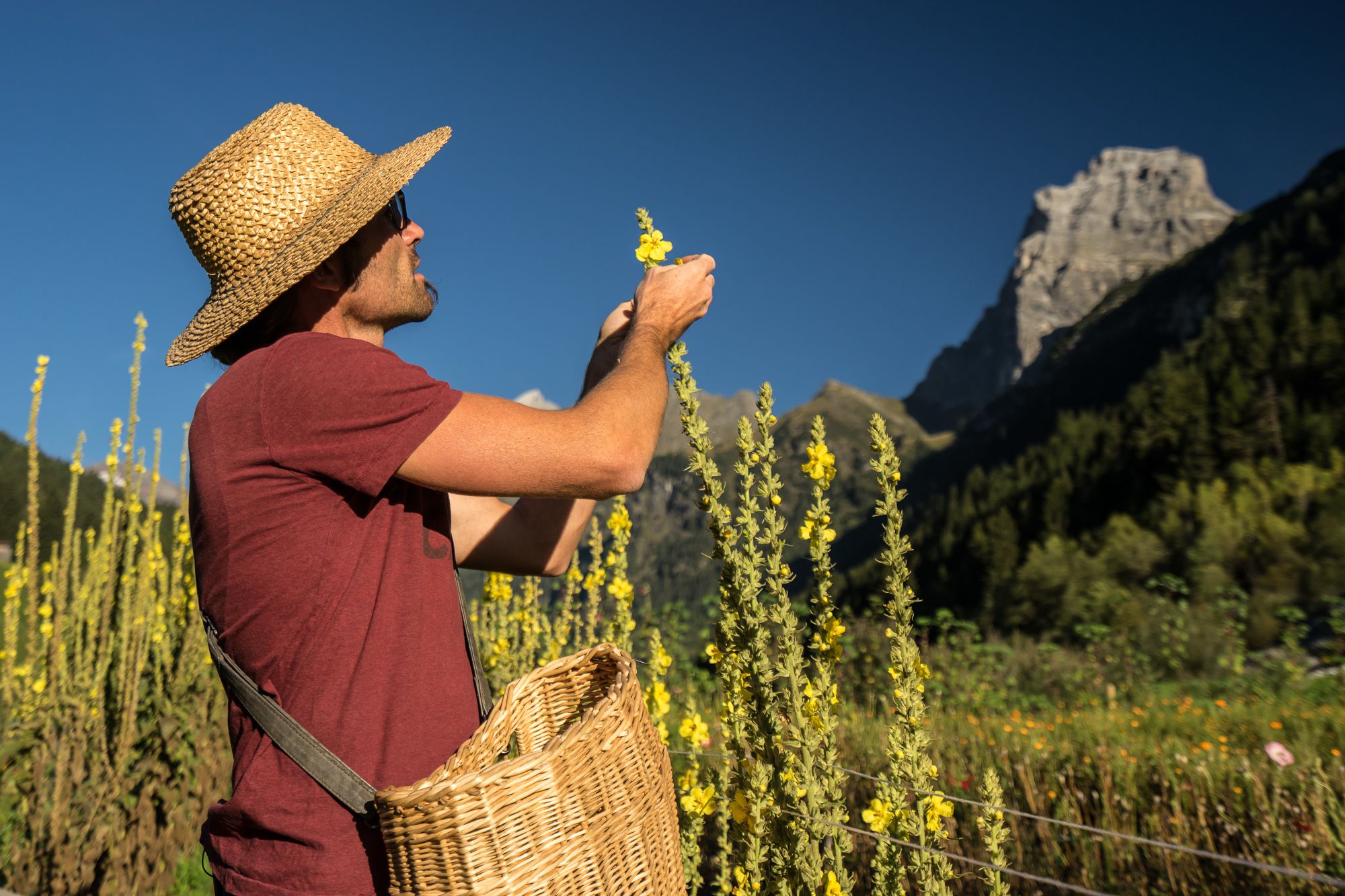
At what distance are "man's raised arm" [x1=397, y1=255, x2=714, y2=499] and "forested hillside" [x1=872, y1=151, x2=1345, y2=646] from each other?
33.2 feet

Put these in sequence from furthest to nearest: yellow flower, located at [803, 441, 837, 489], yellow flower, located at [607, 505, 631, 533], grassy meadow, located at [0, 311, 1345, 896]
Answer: yellow flower, located at [607, 505, 631, 533], yellow flower, located at [803, 441, 837, 489], grassy meadow, located at [0, 311, 1345, 896]

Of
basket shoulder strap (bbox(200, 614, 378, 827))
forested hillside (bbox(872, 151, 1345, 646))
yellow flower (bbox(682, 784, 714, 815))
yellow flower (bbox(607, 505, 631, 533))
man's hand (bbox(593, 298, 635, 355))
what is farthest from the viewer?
forested hillside (bbox(872, 151, 1345, 646))

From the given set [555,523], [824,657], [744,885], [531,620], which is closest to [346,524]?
[555,523]

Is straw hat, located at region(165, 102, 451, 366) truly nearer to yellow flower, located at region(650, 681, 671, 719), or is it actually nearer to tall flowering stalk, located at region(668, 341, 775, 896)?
tall flowering stalk, located at region(668, 341, 775, 896)

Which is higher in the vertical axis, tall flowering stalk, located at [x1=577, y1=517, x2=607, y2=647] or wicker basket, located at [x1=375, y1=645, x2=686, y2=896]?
tall flowering stalk, located at [x1=577, y1=517, x2=607, y2=647]

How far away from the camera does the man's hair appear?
154 cm

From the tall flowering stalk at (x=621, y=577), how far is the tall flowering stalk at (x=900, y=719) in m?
1.25

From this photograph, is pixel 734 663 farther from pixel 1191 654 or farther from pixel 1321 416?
pixel 1321 416

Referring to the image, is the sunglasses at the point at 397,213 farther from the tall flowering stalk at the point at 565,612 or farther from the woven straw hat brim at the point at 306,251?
the tall flowering stalk at the point at 565,612

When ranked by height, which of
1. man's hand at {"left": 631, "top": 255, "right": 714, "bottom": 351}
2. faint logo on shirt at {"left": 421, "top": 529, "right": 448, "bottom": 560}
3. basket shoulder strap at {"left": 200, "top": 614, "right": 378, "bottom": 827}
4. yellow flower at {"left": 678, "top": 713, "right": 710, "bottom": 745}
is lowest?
yellow flower at {"left": 678, "top": 713, "right": 710, "bottom": 745}

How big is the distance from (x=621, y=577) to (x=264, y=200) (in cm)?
191

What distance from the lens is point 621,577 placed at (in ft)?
10.2

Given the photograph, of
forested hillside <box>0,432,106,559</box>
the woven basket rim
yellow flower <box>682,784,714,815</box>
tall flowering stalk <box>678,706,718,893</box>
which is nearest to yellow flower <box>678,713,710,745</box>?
tall flowering stalk <box>678,706,718,893</box>

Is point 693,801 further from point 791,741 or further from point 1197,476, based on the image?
point 1197,476
